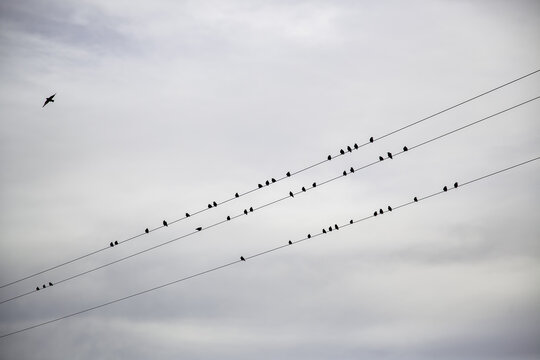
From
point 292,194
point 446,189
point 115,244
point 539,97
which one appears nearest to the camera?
point 539,97

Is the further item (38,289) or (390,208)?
(38,289)

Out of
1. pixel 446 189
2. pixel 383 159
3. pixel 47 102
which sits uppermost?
pixel 47 102

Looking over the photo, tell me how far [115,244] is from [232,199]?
10087mm

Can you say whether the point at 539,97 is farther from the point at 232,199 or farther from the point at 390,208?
the point at 232,199

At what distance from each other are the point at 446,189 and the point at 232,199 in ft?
37.5

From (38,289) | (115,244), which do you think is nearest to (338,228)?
(115,244)

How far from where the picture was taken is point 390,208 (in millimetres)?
45969

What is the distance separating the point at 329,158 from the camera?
1690 inches

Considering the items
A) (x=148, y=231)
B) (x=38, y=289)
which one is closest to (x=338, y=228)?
(x=148, y=231)

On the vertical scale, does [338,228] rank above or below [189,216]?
below

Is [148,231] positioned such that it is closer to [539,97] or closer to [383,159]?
[383,159]

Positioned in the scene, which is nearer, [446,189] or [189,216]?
[446,189]

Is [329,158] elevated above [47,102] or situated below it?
below

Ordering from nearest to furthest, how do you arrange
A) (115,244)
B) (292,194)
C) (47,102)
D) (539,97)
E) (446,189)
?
1. (539,97)
2. (446,189)
3. (292,194)
4. (115,244)
5. (47,102)
